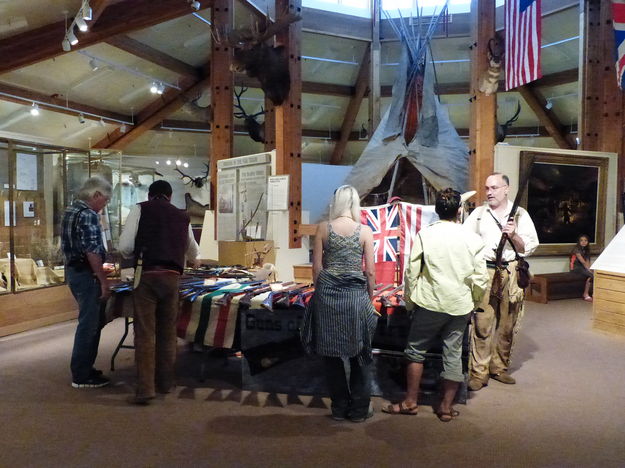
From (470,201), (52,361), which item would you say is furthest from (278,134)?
(52,361)

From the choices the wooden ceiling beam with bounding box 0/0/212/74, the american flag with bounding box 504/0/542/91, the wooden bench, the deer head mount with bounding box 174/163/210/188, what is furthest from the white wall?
the deer head mount with bounding box 174/163/210/188

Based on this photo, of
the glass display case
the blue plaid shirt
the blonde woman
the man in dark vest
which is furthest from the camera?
the glass display case

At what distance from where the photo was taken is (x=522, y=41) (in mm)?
5984

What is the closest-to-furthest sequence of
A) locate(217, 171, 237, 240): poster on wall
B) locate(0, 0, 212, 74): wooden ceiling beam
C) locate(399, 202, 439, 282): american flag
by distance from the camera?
1. locate(399, 202, 439, 282): american flag
2. locate(0, 0, 212, 74): wooden ceiling beam
3. locate(217, 171, 237, 240): poster on wall

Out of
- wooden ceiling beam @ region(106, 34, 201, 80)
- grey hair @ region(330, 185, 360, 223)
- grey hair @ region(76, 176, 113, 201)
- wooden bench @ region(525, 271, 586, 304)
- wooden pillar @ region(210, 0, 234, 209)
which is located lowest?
wooden bench @ region(525, 271, 586, 304)

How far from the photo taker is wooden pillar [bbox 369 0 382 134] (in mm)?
10109

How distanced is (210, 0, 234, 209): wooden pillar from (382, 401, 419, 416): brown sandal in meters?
4.66

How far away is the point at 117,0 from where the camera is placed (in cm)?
662

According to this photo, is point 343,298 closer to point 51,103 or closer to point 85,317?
point 85,317

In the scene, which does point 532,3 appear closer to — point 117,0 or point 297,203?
point 297,203

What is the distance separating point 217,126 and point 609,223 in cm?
592

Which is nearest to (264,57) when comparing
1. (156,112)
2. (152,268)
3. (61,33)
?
(61,33)

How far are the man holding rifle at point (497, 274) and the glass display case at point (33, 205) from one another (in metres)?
4.61

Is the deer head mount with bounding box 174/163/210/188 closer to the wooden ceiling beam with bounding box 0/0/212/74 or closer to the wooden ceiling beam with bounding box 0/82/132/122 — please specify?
the wooden ceiling beam with bounding box 0/82/132/122
